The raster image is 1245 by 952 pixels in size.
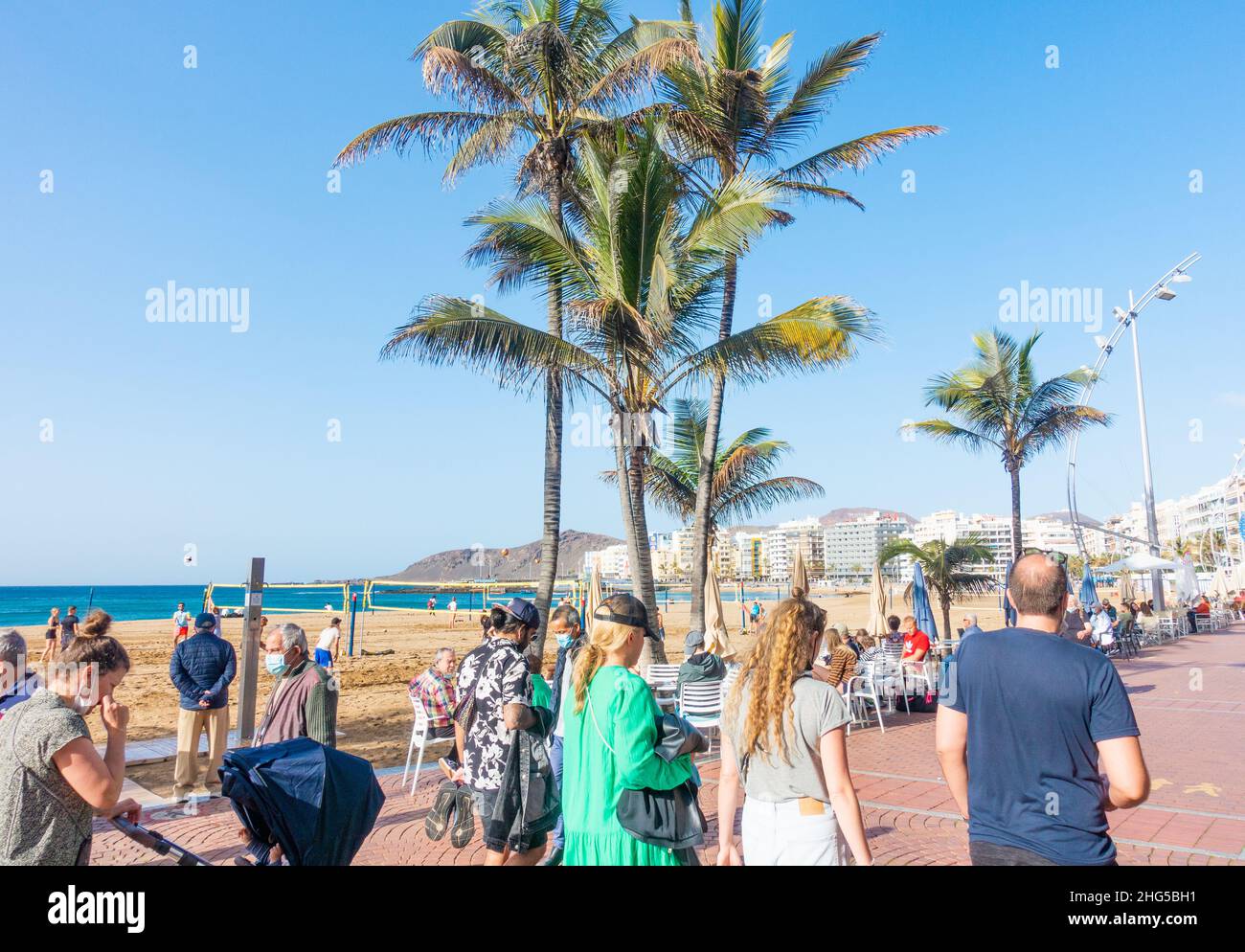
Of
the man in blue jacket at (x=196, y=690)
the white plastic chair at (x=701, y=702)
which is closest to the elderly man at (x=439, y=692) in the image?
the man in blue jacket at (x=196, y=690)

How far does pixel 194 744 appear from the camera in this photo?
23.0ft

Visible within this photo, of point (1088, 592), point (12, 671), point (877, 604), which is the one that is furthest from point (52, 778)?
point (1088, 592)

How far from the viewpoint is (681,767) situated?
2822 mm

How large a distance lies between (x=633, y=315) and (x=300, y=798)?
7.73 m

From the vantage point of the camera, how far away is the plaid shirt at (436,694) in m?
6.75

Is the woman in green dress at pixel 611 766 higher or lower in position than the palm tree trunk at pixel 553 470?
lower

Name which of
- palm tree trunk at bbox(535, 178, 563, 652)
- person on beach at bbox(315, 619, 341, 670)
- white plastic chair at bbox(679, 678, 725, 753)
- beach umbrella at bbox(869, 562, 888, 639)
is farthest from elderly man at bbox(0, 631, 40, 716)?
beach umbrella at bbox(869, 562, 888, 639)

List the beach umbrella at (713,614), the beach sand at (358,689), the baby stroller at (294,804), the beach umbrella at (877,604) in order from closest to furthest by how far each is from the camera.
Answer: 1. the baby stroller at (294,804)
2. the beach sand at (358,689)
3. the beach umbrella at (713,614)
4. the beach umbrella at (877,604)

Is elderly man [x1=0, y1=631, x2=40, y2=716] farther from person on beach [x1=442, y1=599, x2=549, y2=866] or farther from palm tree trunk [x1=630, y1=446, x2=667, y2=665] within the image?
palm tree trunk [x1=630, y1=446, x2=667, y2=665]

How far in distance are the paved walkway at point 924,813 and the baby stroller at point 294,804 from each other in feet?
6.79

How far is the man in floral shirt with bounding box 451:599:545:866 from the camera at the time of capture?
3.98 m

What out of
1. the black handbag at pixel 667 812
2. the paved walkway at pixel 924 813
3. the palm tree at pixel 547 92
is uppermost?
the palm tree at pixel 547 92

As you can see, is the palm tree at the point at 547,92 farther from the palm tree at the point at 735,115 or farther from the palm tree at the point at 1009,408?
the palm tree at the point at 1009,408
